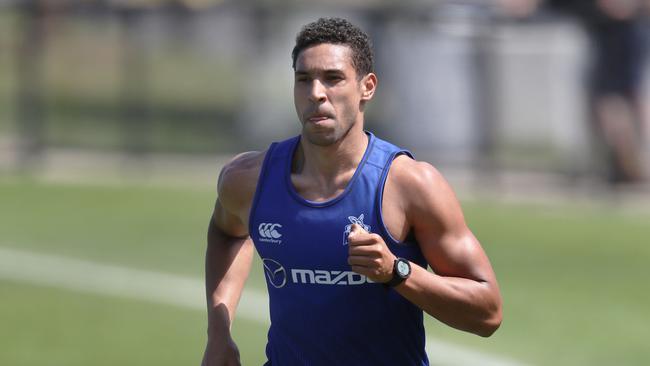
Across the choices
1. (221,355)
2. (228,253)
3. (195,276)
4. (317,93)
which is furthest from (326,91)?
(195,276)

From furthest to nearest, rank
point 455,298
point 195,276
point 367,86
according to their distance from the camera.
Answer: point 195,276, point 367,86, point 455,298

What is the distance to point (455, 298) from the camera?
554 centimetres

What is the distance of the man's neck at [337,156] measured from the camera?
5.77m

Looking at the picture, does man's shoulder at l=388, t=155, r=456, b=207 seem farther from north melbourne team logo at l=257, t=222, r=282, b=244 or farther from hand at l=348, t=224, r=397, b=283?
north melbourne team logo at l=257, t=222, r=282, b=244

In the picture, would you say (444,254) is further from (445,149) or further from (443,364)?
(445,149)

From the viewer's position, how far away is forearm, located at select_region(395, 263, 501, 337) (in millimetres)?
5457

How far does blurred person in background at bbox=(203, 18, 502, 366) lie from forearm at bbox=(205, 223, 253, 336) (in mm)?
393

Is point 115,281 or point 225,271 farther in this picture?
point 115,281

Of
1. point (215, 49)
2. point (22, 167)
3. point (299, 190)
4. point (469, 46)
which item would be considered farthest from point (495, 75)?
point (299, 190)

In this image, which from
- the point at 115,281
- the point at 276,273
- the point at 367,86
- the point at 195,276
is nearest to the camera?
the point at 367,86

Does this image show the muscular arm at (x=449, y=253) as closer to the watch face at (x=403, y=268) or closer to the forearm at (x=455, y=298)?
the forearm at (x=455, y=298)

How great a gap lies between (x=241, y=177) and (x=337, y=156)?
51 cm

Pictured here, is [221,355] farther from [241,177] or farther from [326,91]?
[326,91]

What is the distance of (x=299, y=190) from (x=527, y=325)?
5986 millimetres
